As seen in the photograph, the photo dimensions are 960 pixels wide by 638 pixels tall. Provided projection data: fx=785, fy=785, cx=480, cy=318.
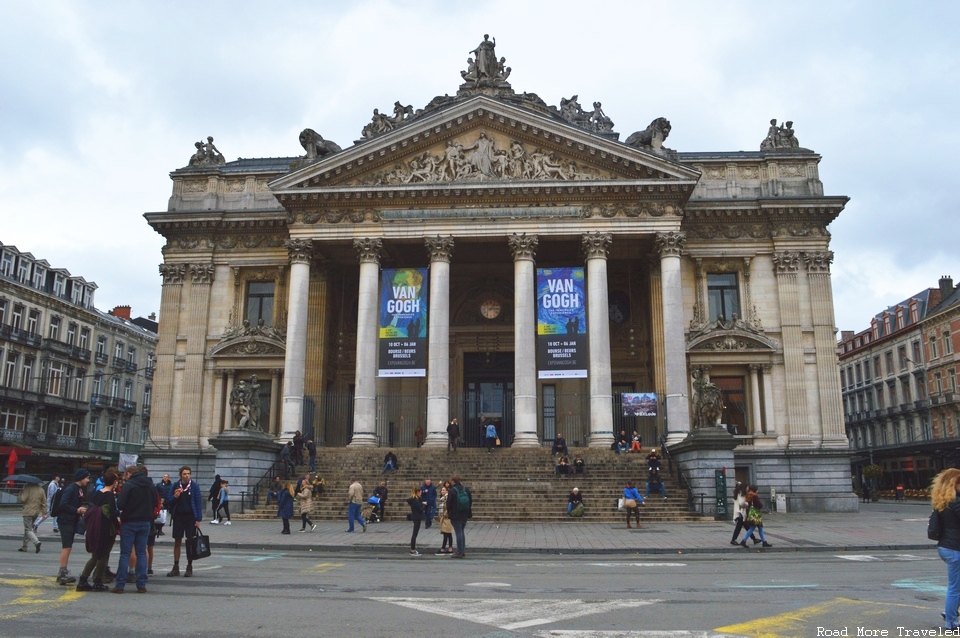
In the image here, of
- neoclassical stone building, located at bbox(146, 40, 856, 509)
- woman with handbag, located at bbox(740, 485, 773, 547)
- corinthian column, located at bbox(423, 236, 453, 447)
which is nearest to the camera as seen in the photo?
woman with handbag, located at bbox(740, 485, 773, 547)

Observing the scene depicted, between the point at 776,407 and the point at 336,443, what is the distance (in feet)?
65.5

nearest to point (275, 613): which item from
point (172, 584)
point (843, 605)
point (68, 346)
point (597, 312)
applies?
point (172, 584)

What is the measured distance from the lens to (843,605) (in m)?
9.84

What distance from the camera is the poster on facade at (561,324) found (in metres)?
31.8

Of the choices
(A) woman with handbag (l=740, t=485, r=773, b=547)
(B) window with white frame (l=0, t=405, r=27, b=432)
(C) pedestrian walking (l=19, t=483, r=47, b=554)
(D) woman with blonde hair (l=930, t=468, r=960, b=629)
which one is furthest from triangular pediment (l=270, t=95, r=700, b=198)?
(B) window with white frame (l=0, t=405, r=27, b=432)

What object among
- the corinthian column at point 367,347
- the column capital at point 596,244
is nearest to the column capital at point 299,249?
the corinthian column at point 367,347

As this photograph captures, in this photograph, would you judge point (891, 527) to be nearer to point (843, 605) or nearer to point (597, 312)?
point (597, 312)

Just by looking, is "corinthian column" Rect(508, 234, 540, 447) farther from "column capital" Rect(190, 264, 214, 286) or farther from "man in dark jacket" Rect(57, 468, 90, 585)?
"man in dark jacket" Rect(57, 468, 90, 585)

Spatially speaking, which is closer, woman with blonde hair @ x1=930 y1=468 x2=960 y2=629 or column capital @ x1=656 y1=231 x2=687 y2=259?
woman with blonde hair @ x1=930 y1=468 x2=960 y2=629

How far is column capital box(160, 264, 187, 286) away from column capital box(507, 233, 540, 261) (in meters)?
16.4

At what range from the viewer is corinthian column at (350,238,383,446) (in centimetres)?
3234

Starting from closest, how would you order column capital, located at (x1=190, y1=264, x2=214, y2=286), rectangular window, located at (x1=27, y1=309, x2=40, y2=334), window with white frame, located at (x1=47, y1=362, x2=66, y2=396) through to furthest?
column capital, located at (x1=190, y1=264, x2=214, y2=286) < rectangular window, located at (x1=27, y1=309, x2=40, y2=334) < window with white frame, located at (x1=47, y1=362, x2=66, y2=396)

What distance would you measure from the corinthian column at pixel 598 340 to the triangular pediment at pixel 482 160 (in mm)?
2788

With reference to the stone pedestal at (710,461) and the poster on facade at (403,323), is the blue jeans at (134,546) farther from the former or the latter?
the poster on facade at (403,323)
